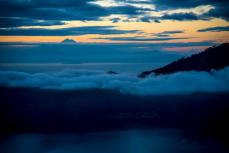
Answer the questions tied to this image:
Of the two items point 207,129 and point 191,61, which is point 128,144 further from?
point 191,61

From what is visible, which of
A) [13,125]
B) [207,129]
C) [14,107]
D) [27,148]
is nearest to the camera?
[27,148]

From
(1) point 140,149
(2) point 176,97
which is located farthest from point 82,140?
(2) point 176,97

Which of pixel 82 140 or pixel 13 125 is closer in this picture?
pixel 82 140

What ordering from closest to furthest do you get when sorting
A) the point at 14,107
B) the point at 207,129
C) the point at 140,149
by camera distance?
the point at 140,149 → the point at 207,129 → the point at 14,107

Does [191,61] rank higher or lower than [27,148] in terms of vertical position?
higher

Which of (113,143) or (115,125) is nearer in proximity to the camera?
(113,143)

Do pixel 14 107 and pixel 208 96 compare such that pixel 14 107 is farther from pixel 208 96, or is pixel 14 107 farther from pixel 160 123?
pixel 208 96

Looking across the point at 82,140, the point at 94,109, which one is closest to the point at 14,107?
the point at 94,109
